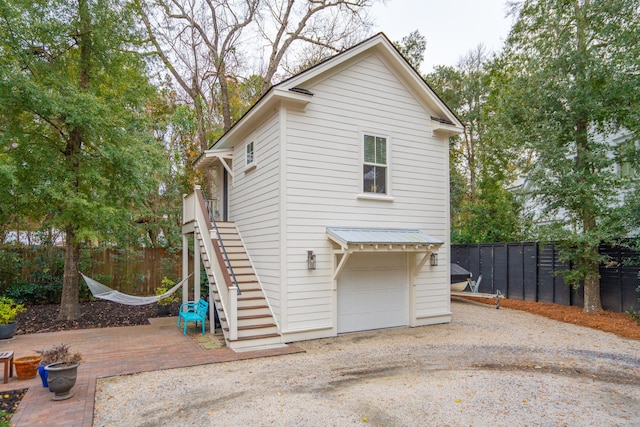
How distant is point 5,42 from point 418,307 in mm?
11211

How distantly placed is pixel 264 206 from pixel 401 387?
194 inches

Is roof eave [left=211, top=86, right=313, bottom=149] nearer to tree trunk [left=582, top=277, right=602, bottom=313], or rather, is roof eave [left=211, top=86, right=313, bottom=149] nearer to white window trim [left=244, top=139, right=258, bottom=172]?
white window trim [left=244, top=139, right=258, bottom=172]

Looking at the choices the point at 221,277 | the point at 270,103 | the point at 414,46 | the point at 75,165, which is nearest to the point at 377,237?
the point at 221,277

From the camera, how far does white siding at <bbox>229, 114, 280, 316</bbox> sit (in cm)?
802

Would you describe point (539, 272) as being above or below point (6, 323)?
above

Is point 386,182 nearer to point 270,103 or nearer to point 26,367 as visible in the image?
point 270,103

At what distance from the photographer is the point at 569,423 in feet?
13.8

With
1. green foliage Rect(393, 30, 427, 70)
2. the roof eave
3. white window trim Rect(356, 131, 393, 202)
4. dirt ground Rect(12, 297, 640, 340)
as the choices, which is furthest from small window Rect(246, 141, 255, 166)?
green foliage Rect(393, 30, 427, 70)

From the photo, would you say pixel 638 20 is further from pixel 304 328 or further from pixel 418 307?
pixel 304 328

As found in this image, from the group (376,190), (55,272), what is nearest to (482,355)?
(376,190)

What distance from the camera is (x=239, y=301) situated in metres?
8.11

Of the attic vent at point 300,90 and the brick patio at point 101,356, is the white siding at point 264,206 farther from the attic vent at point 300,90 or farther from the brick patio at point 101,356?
the brick patio at point 101,356

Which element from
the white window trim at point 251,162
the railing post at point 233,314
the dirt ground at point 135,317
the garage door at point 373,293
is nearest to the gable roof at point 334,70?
the white window trim at point 251,162

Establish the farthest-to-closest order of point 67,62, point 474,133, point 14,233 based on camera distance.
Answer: point 474,133, point 14,233, point 67,62
